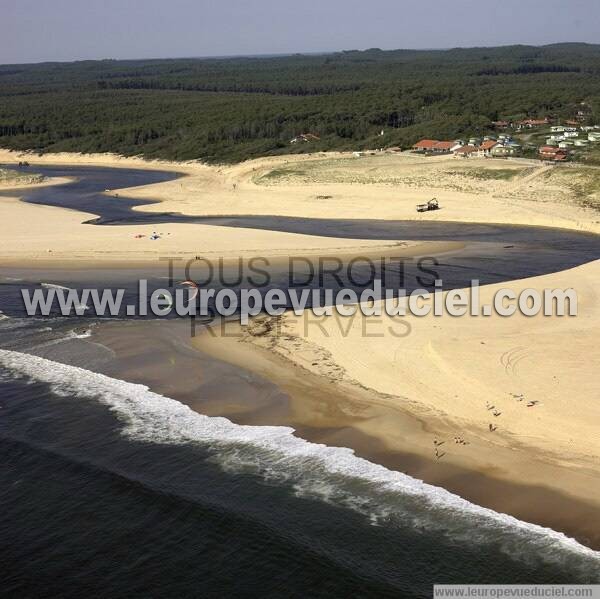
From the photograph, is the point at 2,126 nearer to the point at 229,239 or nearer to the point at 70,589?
the point at 229,239

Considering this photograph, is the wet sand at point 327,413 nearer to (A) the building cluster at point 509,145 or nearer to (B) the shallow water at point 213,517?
(B) the shallow water at point 213,517

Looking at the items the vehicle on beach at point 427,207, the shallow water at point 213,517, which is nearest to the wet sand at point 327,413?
the shallow water at point 213,517

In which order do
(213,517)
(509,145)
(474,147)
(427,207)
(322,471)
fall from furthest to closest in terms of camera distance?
(474,147)
(509,145)
(427,207)
(322,471)
(213,517)

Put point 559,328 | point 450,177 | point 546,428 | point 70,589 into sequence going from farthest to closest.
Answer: point 450,177, point 559,328, point 546,428, point 70,589

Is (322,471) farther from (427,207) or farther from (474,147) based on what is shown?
(474,147)

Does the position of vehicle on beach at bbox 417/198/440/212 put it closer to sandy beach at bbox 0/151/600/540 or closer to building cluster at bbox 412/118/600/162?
sandy beach at bbox 0/151/600/540

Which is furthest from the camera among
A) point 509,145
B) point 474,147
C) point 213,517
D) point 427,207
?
point 474,147

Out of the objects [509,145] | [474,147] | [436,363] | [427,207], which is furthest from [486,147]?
[436,363]

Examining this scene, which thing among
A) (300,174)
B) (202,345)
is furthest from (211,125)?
(202,345)

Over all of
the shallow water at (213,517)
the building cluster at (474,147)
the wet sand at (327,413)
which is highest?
the building cluster at (474,147)
